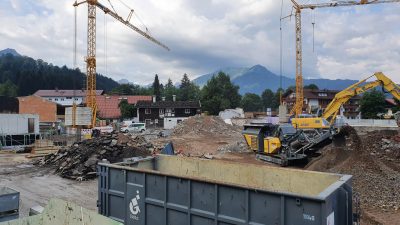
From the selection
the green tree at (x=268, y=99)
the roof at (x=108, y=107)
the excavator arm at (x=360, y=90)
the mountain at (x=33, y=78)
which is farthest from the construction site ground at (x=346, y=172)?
the green tree at (x=268, y=99)

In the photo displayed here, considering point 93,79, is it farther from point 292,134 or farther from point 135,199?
point 135,199

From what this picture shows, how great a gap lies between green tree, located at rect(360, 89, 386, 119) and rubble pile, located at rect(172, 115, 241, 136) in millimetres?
26706

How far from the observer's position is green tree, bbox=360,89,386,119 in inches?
2347

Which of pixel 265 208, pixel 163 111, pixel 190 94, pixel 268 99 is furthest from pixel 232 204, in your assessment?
pixel 268 99

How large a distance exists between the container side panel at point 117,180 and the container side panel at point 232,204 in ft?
8.32

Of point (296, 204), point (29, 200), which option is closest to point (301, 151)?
point (29, 200)

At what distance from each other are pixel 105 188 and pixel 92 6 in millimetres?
47296

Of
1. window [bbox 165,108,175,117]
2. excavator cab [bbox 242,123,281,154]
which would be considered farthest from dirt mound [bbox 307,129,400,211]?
window [bbox 165,108,175,117]

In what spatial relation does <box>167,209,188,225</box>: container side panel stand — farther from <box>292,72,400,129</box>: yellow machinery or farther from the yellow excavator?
<box>292,72,400,129</box>: yellow machinery

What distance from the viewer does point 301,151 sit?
60.2 ft

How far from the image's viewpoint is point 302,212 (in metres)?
5.04

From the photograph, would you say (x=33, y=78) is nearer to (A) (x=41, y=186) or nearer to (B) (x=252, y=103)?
(B) (x=252, y=103)

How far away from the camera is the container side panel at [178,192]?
644 centimetres

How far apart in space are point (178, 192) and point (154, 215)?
33.0 inches
